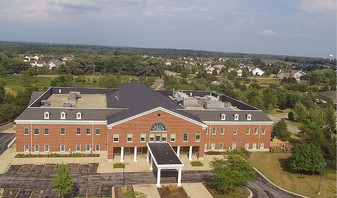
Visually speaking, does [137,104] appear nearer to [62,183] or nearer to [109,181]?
[109,181]

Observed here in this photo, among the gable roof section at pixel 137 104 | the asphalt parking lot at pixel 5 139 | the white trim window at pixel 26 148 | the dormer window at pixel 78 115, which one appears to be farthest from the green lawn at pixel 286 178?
the asphalt parking lot at pixel 5 139

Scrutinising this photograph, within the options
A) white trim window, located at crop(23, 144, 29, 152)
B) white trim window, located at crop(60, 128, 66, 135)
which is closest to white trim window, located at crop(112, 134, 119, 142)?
white trim window, located at crop(60, 128, 66, 135)

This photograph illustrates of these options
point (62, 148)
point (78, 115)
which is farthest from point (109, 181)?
point (78, 115)

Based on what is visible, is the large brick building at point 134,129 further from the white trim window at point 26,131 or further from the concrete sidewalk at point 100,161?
the concrete sidewalk at point 100,161

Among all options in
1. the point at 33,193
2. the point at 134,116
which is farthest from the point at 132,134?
the point at 33,193

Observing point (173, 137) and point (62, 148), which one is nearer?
point (173, 137)

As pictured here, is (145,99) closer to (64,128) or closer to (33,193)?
(64,128)
